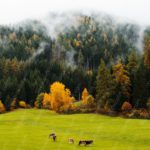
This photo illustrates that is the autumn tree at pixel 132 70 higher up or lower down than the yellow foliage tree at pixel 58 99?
higher up

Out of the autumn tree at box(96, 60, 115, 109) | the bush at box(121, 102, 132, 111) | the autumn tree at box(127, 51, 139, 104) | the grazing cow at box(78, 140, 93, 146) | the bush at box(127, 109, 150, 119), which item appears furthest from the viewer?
the autumn tree at box(127, 51, 139, 104)

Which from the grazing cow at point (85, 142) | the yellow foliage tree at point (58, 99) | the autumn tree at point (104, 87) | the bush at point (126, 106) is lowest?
the yellow foliage tree at point (58, 99)

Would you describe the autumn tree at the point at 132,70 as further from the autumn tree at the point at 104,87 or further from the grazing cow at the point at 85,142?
the grazing cow at the point at 85,142

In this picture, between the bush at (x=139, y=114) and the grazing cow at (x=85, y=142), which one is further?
the bush at (x=139, y=114)

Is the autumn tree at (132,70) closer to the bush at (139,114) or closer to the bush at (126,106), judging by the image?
the bush at (126,106)

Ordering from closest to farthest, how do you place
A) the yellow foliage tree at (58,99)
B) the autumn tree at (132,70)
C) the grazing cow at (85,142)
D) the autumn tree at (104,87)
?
the grazing cow at (85,142), the autumn tree at (104,87), the autumn tree at (132,70), the yellow foliage tree at (58,99)

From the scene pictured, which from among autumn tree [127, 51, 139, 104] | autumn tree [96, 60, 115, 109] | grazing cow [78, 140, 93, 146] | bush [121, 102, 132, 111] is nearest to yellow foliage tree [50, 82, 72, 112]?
autumn tree [96, 60, 115, 109]

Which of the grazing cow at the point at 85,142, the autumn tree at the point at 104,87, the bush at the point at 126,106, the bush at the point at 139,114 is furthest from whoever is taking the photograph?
the autumn tree at the point at 104,87

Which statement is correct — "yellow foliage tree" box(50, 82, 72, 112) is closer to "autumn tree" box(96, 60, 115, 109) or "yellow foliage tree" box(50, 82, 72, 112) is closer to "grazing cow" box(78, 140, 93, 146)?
"autumn tree" box(96, 60, 115, 109)

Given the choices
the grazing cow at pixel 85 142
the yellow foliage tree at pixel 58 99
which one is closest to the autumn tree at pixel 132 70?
the yellow foliage tree at pixel 58 99

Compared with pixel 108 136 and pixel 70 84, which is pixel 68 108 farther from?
pixel 70 84

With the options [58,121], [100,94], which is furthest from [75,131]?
[100,94]

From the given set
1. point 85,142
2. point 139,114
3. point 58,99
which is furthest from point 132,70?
point 85,142

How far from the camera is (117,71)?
97.8 meters
